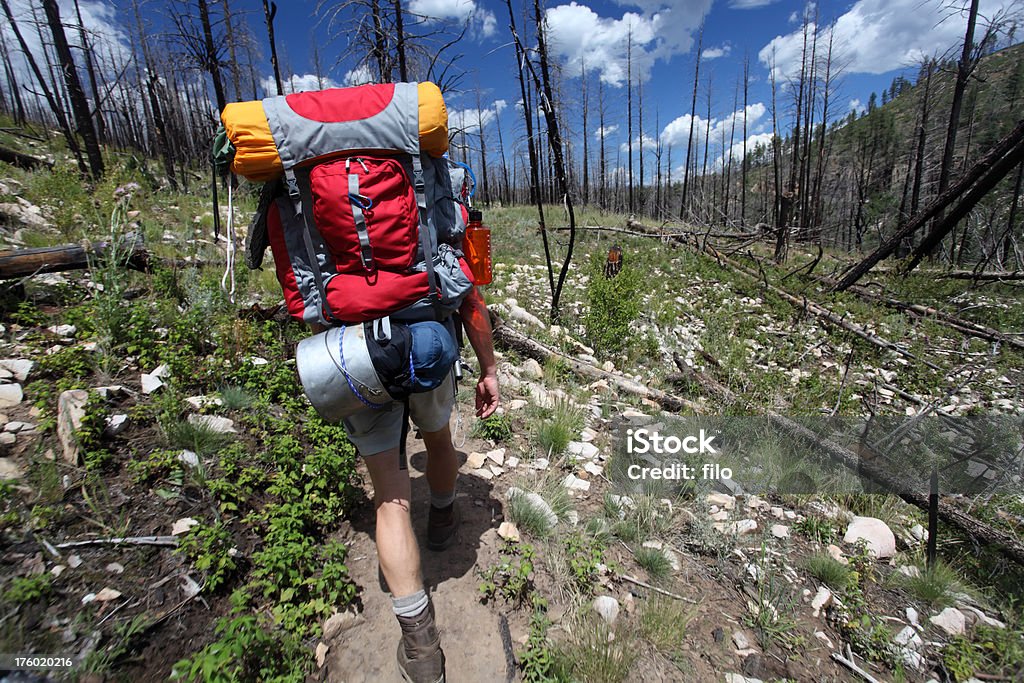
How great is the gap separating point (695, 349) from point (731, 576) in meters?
3.63

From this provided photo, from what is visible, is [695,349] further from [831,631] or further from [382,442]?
[382,442]

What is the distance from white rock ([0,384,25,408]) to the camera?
90.6 inches

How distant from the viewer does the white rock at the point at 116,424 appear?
2217 millimetres

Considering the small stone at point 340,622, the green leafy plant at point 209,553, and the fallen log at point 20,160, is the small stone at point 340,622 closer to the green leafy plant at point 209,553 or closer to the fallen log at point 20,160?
the green leafy plant at point 209,553

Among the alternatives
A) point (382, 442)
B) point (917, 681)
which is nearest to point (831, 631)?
point (917, 681)

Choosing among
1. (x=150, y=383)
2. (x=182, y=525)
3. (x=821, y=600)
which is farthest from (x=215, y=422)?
(x=821, y=600)

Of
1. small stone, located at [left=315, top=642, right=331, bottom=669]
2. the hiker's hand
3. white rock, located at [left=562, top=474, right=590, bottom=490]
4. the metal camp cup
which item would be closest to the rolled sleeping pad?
the metal camp cup

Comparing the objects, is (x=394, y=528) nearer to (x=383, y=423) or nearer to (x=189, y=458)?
(x=383, y=423)

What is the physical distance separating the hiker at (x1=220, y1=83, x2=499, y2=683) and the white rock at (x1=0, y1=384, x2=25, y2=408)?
1952 mm

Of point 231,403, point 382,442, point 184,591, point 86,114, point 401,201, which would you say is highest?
point 86,114

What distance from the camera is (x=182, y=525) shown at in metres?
1.89

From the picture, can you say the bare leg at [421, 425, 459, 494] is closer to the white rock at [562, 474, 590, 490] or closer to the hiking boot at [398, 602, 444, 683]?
the hiking boot at [398, 602, 444, 683]

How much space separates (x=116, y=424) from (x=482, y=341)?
6.68ft

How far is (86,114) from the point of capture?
866 cm
